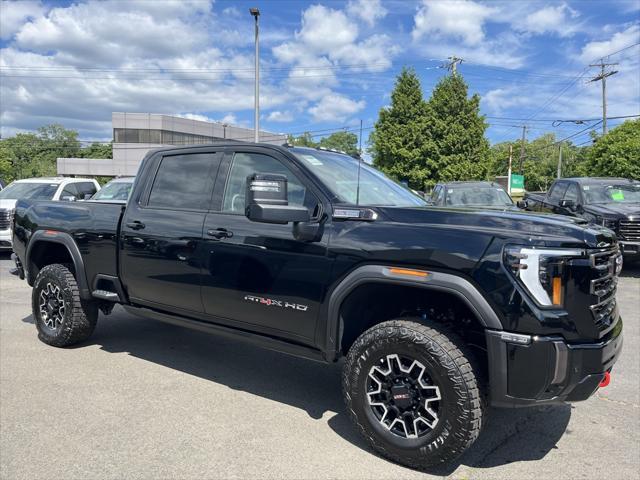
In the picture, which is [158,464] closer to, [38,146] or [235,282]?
[235,282]

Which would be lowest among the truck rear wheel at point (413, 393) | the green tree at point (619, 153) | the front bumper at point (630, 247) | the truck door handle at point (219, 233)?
the truck rear wheel at point (413, 393)

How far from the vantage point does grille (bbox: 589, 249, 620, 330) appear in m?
2.76

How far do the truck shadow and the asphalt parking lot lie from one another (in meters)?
0.01

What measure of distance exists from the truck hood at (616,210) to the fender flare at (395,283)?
803 centimetres

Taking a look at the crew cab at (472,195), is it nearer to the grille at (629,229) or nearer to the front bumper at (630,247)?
the grille at (629,229)

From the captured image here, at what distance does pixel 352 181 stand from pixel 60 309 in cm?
332

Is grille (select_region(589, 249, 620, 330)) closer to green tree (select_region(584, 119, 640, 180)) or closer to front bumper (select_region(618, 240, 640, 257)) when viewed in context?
front bumper (select_region(618, 240, 640, 257))

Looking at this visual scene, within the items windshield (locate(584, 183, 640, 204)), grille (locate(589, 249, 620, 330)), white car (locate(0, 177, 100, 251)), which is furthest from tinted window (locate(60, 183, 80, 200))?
grille (locate(589, 249, 620, 330))

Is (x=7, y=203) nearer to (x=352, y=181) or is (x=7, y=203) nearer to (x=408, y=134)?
(x=352, y=181)

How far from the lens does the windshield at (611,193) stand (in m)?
10.7

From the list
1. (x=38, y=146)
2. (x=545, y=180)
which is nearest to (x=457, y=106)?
(x=545, y=180)

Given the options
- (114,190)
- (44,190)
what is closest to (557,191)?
(114,190)

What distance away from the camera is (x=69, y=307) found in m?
5.01

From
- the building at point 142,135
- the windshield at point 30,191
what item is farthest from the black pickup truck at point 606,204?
the building at point 142,135
